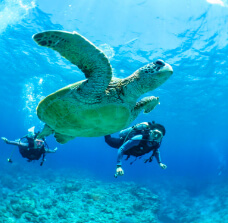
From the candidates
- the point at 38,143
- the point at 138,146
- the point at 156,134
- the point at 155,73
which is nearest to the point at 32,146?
the point at 38,143

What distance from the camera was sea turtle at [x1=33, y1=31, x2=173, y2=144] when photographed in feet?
10.1

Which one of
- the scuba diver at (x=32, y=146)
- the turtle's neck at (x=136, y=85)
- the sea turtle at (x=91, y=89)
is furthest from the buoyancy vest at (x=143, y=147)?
the scuba diver at (x=32, y=146)

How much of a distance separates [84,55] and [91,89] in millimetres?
609

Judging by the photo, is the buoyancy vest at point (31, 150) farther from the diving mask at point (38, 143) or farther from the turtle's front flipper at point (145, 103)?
the turtle's front flipper at point (145, 103)

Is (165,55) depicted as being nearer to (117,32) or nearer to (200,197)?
(117,32)

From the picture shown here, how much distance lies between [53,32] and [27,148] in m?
5.64

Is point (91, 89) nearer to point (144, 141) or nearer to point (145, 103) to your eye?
point (145, 103)

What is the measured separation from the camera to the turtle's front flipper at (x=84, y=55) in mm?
2926

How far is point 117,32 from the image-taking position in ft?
48.8

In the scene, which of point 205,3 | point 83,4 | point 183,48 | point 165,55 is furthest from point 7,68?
point 205,3

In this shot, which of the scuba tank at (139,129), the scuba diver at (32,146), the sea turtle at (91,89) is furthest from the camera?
the scuba diver at (32,146)

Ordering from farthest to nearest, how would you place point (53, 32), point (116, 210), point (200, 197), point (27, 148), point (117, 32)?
point (200, 197) < point (117, 32) < point (116, 210) < point (27, 148) < point (53, 32)

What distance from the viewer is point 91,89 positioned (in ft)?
11.4

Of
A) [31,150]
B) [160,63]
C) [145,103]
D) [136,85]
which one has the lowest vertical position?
[136,85]
